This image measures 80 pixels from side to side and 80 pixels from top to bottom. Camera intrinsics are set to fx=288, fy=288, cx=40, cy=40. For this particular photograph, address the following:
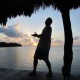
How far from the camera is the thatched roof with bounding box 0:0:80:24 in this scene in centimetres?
787

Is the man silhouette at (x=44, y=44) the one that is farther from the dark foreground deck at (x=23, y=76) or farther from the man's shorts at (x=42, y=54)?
the dark foreground deck at (x=23, y=76)

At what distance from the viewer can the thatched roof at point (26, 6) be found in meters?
7.87

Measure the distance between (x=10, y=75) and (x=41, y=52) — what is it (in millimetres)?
1066

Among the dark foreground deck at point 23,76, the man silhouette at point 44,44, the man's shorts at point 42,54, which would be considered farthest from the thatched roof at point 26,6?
the dark foreground deck at point 23,76

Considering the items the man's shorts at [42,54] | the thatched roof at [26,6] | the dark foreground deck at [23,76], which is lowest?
the dark foreground deck at [23,76]

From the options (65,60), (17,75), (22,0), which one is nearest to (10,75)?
(17,75)

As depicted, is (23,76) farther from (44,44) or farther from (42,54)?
(44,44)

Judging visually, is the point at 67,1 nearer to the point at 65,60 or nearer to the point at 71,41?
the point at 71,41

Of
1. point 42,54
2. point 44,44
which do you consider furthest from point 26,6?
point 42,54

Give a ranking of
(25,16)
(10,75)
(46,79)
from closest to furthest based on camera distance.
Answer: (46,79) → (10,75) → (25,16)

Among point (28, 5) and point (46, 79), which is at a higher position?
point (28, 5)

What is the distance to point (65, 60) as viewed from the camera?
26.1 ft

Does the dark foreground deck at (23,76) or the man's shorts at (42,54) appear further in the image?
the man's shorts at (42,54)

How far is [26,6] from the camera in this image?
807 cm
